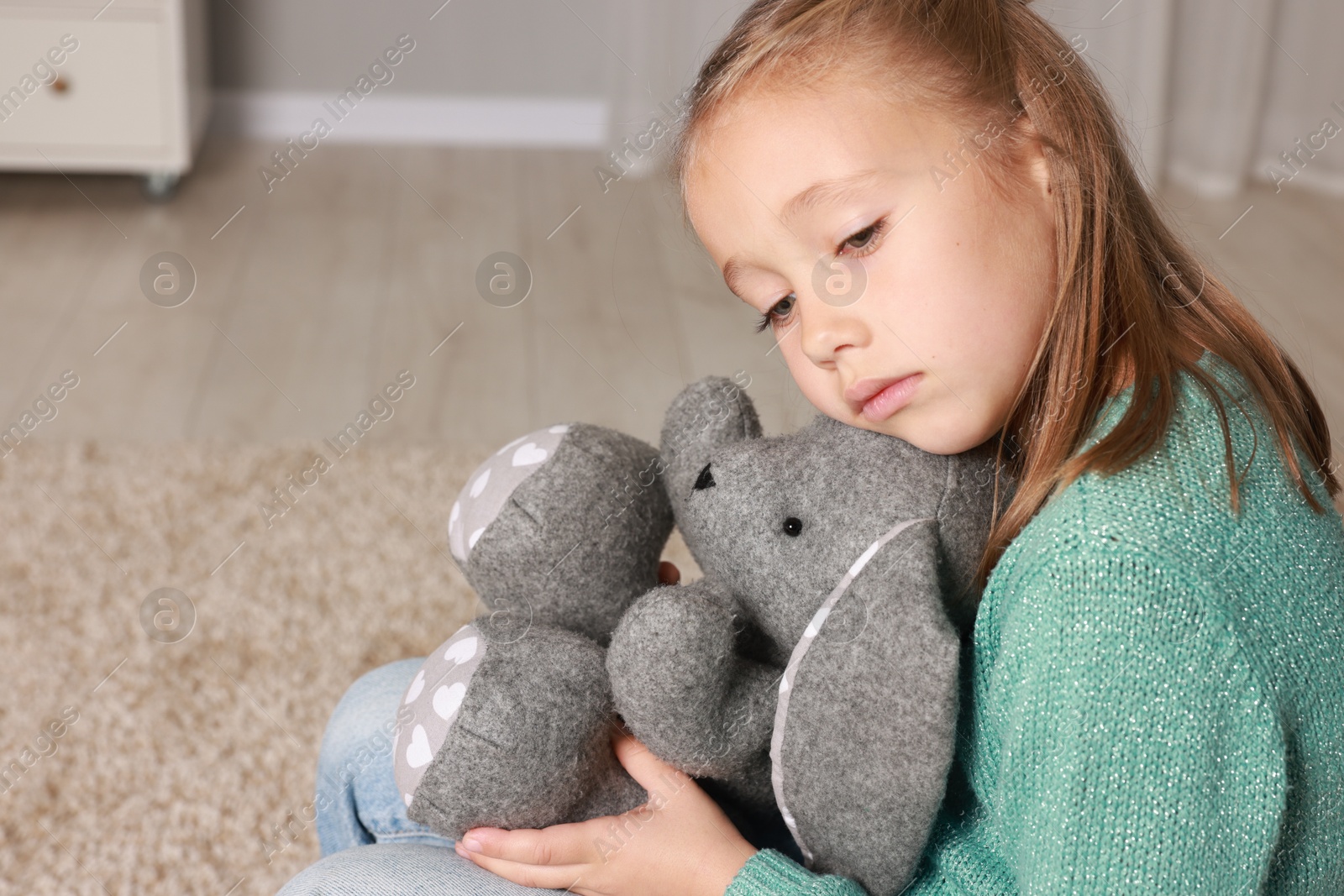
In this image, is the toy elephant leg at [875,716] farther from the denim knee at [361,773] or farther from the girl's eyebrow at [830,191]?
the denim knee at [361,773]

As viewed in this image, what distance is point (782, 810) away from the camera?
0.59 m

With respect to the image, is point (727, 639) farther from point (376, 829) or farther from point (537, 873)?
point (376, 829)

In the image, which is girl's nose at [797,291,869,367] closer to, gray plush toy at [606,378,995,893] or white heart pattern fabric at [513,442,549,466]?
gray plush toy at [606,378,995,893]

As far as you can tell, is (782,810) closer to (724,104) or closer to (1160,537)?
(1160,537)

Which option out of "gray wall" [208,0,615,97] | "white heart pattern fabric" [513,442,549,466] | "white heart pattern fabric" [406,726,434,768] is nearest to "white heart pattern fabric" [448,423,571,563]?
"white heart pattern fabric" [513,442,549,466]

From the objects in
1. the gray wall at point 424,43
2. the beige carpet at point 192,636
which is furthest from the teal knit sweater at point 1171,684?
the gray wall at point 424,43

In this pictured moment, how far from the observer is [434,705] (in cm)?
62

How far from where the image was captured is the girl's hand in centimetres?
61

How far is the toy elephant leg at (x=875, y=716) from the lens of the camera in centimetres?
53

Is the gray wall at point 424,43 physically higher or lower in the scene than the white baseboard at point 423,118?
higher

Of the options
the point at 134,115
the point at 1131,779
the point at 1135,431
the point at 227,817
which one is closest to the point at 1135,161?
the point at 1135,431

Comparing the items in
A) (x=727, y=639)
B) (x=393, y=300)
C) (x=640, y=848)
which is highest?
(x=727, y=639)

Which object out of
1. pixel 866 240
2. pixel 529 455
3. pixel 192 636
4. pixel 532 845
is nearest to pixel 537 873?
pixel 532 845

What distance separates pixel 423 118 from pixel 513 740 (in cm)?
249
